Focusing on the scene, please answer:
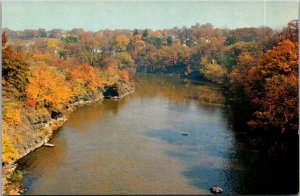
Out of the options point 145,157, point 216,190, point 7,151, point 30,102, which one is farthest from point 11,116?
point 216,190

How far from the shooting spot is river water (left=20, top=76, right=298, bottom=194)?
2117 cm

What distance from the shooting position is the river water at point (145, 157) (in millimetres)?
21172

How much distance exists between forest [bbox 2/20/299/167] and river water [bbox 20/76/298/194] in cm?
286

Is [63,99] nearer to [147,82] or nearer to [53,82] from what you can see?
[53,82]

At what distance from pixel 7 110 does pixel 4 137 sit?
15.3 ft

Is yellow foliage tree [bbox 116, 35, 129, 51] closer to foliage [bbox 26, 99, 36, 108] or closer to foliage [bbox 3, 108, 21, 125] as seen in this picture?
foliage [bbox 26, 99, 36, 108]

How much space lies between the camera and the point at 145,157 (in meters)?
25.9

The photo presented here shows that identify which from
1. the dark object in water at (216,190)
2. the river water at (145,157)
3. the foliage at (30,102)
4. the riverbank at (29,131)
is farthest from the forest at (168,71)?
the dark object in water at (216,190)

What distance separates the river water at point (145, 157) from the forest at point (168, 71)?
2855 millimetres

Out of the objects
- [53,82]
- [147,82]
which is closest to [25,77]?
[53,82]

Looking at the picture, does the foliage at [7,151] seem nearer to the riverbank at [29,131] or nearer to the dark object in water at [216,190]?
the riverbank at [29,131]

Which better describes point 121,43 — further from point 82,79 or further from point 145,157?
point 145,157

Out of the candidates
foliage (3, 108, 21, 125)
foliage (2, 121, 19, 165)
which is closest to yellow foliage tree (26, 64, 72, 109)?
foliage (3, 108, 21, 125)

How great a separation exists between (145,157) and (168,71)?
68.2 metres
